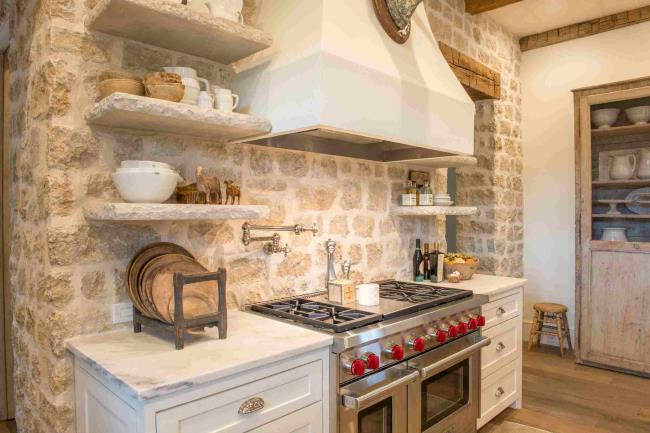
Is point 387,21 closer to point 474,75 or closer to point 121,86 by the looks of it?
point 121,86

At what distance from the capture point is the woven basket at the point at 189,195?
1.80 m

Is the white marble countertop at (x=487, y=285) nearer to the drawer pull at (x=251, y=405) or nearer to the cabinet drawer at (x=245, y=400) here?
the cabinet drawer at (x=245, y=400)

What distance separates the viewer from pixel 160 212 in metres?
1.58

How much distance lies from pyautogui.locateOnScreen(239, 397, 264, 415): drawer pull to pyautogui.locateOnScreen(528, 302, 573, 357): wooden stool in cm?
351

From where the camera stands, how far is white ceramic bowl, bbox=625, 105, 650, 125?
3736mm

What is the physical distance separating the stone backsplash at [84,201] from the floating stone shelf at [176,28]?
0.08m

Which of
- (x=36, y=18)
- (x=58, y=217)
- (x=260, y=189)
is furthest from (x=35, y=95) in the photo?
(x=260, y=189)

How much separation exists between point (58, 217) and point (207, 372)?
0.84 metres

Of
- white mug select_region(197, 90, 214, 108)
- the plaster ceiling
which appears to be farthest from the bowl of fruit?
the plaster ceiling

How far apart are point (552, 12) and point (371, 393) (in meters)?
3.86

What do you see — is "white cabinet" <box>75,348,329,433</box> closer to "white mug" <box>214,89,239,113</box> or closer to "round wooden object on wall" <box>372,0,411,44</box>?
"white mug" <box>214,89,239,113</box>

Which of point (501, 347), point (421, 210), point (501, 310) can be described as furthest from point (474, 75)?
point (501, 347)

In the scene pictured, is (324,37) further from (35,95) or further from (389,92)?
(35,95)

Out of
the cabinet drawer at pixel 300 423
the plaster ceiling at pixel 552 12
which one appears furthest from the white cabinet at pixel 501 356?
the plaster ceiling at pixel 552 12
